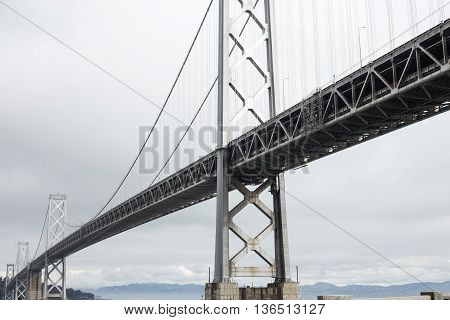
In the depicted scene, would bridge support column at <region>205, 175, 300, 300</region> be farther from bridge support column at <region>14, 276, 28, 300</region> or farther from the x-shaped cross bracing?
bridge support column at <region>14, 276, 28, 300</region>

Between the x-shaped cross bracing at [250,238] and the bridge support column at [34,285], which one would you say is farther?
the bridge support column at [34,285]

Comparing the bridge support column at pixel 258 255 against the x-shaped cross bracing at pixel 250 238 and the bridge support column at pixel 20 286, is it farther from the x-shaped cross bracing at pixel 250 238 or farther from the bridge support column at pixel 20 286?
the bridge support column at pixel 20 286

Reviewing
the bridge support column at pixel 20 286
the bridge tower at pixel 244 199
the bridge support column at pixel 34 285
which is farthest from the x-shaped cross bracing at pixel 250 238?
the bridge support column at pixel 20 286

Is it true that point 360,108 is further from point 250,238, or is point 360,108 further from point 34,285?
point 34,285

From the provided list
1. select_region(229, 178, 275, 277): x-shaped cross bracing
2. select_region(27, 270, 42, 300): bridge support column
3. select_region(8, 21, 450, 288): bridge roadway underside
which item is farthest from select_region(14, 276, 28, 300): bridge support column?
select_region(229, 178, 275, 277): x-shaped cross bracing
